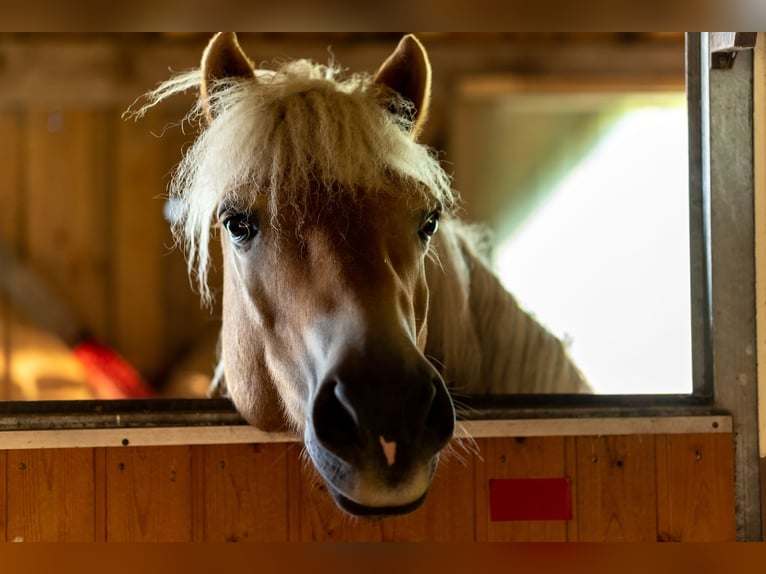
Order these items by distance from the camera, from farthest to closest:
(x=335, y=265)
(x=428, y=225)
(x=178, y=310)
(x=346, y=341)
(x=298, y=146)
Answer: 1. (x=178, y=310)
2. (x=428, y=225)
3. (x=298, y=146)
4. (x=335, y=265)
5. (x=346, y=341)

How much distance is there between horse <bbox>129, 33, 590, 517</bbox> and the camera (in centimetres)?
124

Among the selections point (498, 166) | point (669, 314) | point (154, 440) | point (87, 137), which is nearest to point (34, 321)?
point (87, 137)

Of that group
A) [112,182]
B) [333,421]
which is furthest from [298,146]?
[112,182]

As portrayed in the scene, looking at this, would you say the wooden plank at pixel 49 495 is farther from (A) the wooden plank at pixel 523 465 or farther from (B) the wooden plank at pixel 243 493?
(A) the wooden plank at pixel 523 465

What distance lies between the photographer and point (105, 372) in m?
5.58

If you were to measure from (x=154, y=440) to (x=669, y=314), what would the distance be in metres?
5.40

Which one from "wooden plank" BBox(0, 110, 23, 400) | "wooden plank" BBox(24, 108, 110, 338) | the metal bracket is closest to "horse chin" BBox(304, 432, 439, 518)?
the metal bracket

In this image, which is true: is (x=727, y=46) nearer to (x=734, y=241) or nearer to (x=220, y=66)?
(x=734, y=241)

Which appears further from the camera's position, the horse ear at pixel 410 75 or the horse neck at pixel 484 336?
the horse neck at pixel 484 336

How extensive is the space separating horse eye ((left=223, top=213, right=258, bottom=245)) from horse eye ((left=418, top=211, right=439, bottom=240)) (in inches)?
14.4

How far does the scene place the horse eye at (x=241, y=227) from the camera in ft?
5.13

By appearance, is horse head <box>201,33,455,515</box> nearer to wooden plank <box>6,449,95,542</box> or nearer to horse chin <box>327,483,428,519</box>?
horse chin <box>327,483,428,519</box>

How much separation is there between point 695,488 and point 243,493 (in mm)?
1158

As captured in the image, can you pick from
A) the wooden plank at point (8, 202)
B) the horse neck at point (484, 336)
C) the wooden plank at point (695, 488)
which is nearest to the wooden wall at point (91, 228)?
the wooden plank at point (8, 202)
